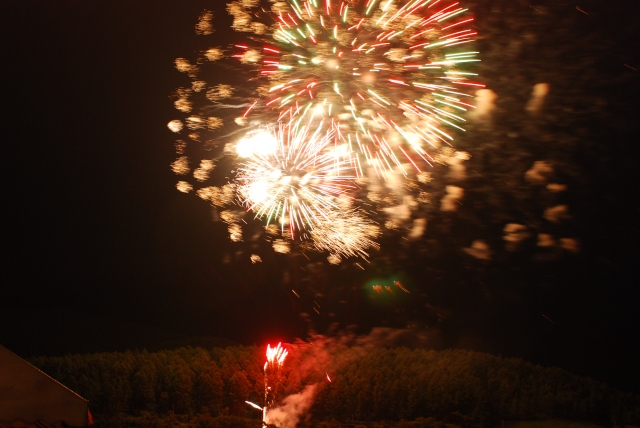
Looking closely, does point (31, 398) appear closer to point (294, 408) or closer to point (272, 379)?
point (294, 408)

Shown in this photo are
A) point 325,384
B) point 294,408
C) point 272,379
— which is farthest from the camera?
point 272,379

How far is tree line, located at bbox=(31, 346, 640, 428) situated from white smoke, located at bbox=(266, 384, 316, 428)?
248 millimetres

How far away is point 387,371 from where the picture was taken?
73.2 ft

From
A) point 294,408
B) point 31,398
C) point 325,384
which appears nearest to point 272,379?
point 294,408

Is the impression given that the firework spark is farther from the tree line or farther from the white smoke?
the white smoke

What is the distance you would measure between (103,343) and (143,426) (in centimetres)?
532

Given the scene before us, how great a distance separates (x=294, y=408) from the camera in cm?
2084

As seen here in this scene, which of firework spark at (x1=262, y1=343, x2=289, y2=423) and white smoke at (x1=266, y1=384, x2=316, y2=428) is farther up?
firework spark at (x1=262, y1=343, x2=289, y2=423)

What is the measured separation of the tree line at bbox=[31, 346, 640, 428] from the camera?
19.7 metres

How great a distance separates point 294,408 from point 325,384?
1382 mm

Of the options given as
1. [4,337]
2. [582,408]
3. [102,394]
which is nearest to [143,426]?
[102,394]

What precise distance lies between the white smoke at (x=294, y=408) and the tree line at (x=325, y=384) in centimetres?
25

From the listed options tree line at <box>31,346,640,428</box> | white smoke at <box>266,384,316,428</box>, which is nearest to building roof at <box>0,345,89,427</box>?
tree line at <box>31,346,640,428</box>

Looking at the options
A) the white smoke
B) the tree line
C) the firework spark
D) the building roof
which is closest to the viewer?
the building roof
